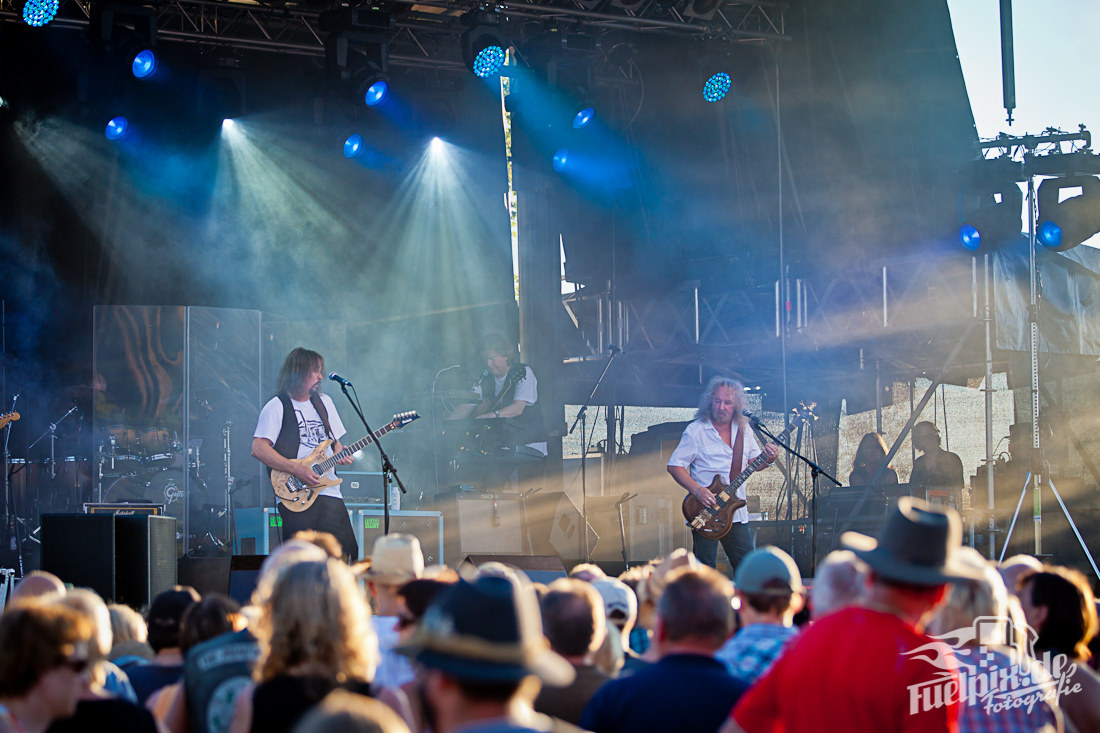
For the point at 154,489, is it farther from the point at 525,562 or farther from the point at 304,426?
the point at 525,562

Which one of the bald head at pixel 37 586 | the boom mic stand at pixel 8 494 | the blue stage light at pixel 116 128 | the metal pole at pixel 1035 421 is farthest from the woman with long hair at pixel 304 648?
the boom mic stand at pixel 8 494

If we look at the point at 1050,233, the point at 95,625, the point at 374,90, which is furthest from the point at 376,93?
the point at 95,625

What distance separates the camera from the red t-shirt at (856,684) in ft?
7.22

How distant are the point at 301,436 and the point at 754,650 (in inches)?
166

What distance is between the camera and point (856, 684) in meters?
2.22

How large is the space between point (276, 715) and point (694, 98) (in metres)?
10.2

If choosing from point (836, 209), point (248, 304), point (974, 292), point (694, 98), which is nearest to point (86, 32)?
point (248, 304)

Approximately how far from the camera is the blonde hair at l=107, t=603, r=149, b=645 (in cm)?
377

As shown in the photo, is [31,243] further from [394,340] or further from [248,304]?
[394,340]

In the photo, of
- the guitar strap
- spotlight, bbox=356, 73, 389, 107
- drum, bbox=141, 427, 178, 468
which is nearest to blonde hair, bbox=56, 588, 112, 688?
the guitar strap

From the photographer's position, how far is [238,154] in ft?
39.2

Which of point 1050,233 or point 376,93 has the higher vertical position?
point 376,93

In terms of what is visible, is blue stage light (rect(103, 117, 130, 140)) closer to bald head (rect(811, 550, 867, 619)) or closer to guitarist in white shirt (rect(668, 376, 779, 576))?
guitarist in white shirt (rect(668, 376, 779, 576))

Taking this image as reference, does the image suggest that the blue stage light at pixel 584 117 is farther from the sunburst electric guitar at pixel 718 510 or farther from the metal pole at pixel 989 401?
the sunburst electric guitar at pixel 718 510
